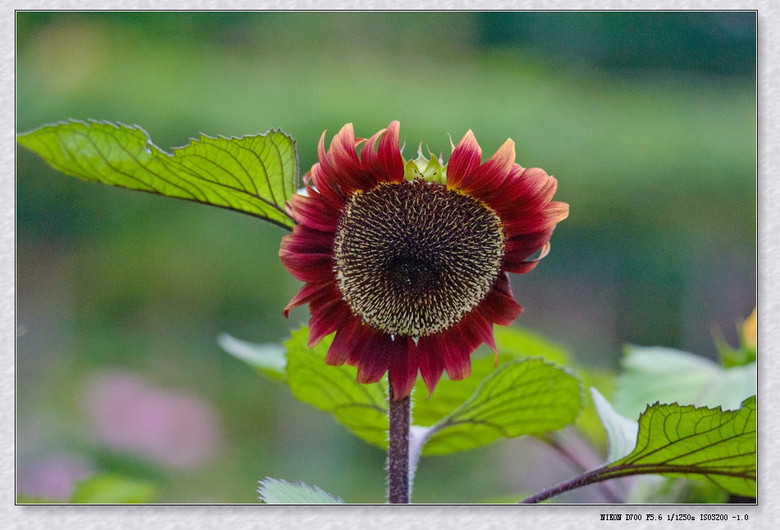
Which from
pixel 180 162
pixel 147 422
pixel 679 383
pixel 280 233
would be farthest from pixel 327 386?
pixel 280 233

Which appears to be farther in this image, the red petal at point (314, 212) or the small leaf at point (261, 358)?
the small leaf at point (261, 358)

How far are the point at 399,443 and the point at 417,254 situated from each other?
0.32ft

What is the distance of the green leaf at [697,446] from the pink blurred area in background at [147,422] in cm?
110

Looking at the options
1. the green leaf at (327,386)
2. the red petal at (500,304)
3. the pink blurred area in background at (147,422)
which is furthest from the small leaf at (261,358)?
the pink blurred area in background at (147,422)

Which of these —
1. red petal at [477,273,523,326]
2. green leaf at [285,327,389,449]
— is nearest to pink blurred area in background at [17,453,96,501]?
green leaf at [285,327,389,449]

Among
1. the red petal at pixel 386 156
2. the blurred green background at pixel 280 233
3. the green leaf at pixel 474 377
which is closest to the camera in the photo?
the red petal at pixel 386 156

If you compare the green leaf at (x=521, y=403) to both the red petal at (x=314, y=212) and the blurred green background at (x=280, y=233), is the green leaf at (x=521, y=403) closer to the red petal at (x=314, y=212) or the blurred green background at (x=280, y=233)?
the red petal at (x=314, y=212)

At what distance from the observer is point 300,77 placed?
44.9 inches

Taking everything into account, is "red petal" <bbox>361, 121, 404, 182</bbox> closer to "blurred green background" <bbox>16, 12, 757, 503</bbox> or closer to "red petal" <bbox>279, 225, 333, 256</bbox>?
"red petal" <bbox>279, 225, 333, 256</bbox>

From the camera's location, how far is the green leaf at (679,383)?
0.53 meters

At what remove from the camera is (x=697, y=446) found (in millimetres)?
411

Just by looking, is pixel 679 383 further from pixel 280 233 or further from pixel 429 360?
pixel 280 233

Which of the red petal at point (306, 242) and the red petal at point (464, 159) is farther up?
the red petal at point (464, 159)

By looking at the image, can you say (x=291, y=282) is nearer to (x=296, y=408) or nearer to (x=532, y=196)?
(x=296, y=408)
